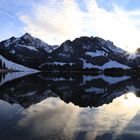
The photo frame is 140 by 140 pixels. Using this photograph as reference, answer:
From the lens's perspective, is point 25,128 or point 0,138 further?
point 25,128

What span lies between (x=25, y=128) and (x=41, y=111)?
1115 cm

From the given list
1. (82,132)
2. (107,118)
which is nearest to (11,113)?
(107,118)

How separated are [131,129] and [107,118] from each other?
20.0ft

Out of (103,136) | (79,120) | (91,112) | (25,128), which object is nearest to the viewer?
(103,136)

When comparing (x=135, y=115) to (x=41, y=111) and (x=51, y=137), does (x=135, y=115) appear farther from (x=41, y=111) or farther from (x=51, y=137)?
(x=51, y=137)

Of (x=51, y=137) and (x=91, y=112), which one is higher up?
(x=91, y=112)

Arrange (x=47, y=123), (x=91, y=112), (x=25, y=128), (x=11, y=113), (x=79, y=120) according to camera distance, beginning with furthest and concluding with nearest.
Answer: (x=91, y=112) → (x=11, y=113) → (x=79, y=120) → (x=47, y=123) → (x=25, y=128)

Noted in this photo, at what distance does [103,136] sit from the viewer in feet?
81.0

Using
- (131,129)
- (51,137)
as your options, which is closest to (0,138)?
(51,137)

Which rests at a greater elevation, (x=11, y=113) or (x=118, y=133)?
(x=11, y=113)

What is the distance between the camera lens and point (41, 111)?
3844 centimetres

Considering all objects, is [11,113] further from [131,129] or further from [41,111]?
[131,129]

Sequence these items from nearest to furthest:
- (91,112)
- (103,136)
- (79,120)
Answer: (103,136) < (79,120) < (91,112)

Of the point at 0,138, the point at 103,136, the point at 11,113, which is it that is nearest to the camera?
the point at 0,138
